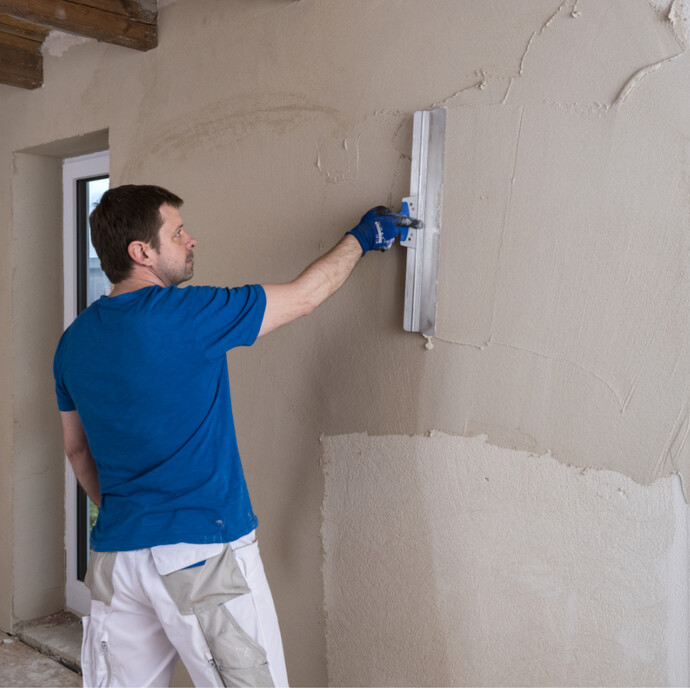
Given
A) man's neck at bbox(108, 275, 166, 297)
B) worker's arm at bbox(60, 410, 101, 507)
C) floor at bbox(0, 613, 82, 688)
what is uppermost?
man's neck at bbox(108, 275, 166, 297)

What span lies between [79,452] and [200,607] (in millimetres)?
597

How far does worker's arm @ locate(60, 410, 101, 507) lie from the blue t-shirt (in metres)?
0.22

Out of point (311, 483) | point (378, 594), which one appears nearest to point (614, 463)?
point (378, 594)

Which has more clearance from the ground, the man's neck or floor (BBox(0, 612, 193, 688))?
the man's neck

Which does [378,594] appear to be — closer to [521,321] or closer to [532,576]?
[532,576]

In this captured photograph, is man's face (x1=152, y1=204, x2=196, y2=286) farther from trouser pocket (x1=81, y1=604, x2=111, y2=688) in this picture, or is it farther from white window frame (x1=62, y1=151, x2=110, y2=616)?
white window frame (x1=62, y1=151, x2=110, y2=616)

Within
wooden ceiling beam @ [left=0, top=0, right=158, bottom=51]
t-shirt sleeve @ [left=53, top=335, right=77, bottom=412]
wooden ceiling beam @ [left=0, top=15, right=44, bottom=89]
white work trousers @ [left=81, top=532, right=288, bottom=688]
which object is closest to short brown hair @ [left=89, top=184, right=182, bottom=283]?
t-shirt sleeve @ [left=53, top=335, right=77, bottom=412]

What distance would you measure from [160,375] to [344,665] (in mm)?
959

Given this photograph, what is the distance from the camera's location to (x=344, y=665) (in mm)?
1895

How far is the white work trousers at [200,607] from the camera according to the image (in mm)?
1480

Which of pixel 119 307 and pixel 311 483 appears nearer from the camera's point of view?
pixel 119 307

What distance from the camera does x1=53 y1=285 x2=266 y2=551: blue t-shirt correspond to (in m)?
1.48

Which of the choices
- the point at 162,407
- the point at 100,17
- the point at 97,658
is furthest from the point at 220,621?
the point at 100,17

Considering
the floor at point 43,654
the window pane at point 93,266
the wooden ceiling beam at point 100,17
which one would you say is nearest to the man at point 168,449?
the wooden ceiling beam at point 100,17
